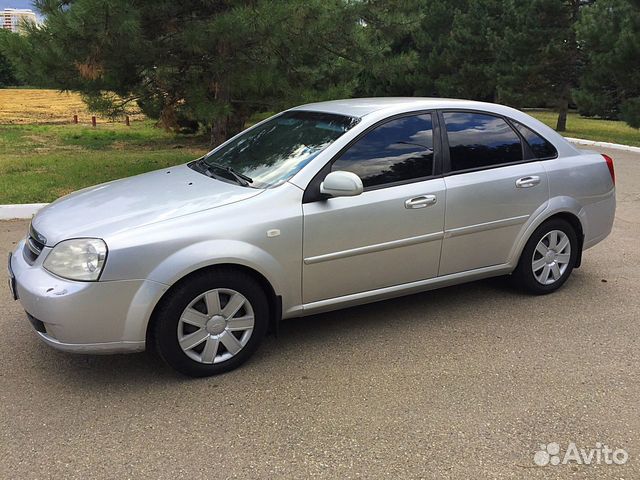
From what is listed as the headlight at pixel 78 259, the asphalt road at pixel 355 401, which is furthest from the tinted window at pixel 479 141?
the headlight at pixel 78 259

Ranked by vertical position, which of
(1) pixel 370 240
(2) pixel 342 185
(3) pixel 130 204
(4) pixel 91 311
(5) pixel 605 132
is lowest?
(5) pixel 605 132

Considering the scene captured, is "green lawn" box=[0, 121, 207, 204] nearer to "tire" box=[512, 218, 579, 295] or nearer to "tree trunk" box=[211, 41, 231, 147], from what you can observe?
"tree trunk" box=[211, 41, 231, 147]

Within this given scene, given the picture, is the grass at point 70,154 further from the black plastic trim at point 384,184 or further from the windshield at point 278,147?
the black plastic trim at point 384,184

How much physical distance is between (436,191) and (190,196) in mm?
1650

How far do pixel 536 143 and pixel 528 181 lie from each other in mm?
382

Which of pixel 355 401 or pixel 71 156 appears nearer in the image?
pixel 355 401

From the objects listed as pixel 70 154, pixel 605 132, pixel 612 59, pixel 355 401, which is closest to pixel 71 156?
pixel 70 154

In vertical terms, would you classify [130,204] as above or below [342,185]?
below

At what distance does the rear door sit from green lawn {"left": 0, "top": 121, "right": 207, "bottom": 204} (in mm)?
5923

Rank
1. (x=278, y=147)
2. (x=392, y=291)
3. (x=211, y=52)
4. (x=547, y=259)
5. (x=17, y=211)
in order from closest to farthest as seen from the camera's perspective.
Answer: (x=392, y=291) < (x=278, y=147) < (x=547, y=259) < (x=17, y=211) < (x=211, y=52)

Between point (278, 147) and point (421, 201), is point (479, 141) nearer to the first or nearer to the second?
point (421, 201)

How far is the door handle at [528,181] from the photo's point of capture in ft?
14.4

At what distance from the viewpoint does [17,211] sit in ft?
23.7

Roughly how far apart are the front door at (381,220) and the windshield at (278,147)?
0.23 meters
